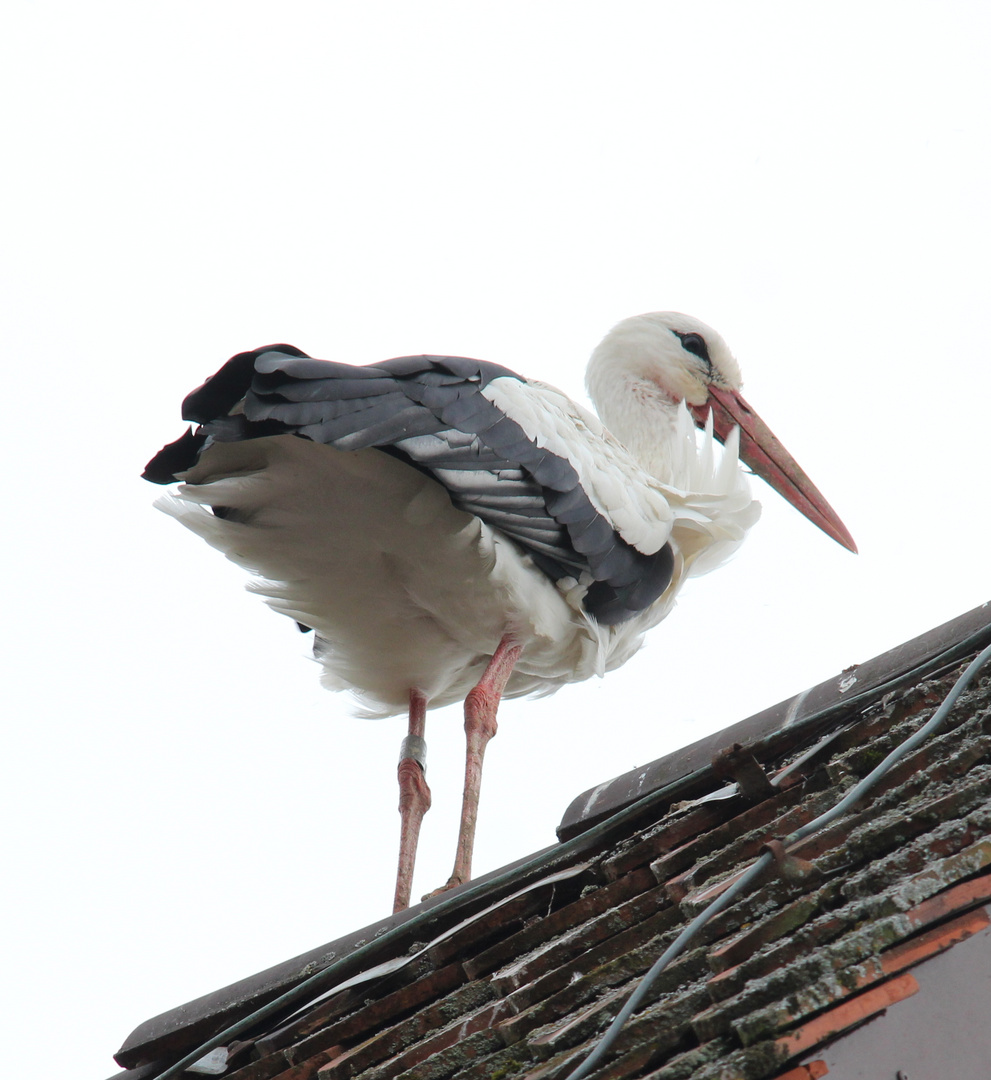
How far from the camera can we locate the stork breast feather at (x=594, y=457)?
4.92 m

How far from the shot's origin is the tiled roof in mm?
1664

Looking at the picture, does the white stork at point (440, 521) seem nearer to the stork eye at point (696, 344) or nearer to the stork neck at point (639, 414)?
the stork neck at point (639, 414)

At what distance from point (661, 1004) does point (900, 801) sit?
0.53 m

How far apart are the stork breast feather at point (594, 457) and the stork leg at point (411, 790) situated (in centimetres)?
119

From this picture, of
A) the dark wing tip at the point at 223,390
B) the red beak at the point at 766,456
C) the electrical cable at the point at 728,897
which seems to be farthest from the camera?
the red beak at the point at 766,456

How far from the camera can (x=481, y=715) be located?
5.19 metres

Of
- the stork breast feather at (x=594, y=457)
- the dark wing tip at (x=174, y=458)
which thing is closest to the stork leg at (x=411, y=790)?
the stork breast feather at (x=594, y=457)

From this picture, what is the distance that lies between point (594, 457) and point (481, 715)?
1089 mm

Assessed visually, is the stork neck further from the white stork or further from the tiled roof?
the tiled roof

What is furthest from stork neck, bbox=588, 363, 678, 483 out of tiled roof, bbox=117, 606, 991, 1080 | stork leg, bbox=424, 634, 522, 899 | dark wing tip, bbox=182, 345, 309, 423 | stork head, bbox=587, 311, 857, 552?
tiled roof, bbox=117, 606, 991, 1080

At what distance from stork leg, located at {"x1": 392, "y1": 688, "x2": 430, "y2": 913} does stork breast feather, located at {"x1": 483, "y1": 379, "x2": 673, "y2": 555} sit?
1.19 meters

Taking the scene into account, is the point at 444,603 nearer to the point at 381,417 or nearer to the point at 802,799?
the point at 381,417

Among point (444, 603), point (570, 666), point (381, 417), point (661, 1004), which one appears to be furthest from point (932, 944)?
point (570, 666)

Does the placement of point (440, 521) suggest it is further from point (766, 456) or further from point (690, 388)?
point (766, 456)
